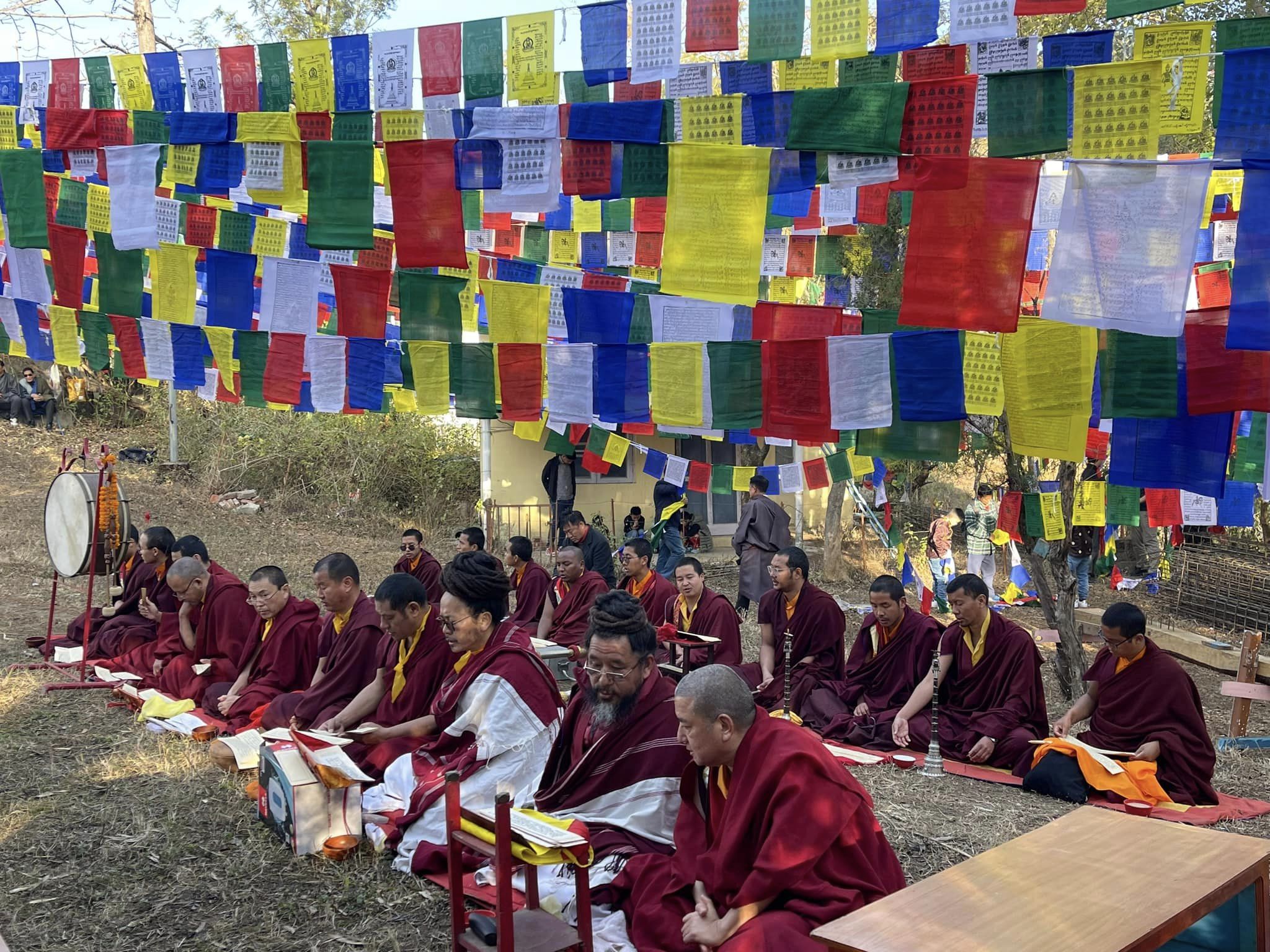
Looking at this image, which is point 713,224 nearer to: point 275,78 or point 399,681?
point 275,78

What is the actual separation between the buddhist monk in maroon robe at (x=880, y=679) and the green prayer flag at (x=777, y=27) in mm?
3992

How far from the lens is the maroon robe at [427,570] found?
959 centimetres

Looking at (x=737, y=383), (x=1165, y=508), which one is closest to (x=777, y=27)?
(x=737, y=383)

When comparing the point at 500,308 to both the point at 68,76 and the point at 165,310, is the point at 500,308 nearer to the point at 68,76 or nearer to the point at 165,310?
the point at 165,310

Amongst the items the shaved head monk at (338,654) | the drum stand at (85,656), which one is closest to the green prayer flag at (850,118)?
the shaved head monk at (338,654)

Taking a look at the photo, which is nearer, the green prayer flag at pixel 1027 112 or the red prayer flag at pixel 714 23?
the green prayer flag at pixel 1027 112

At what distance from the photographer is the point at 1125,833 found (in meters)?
3.34

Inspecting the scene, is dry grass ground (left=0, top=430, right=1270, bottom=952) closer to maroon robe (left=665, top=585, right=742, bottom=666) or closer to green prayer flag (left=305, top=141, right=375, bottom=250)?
maroon robe (left=665, top=585, right=742, bottom=666)

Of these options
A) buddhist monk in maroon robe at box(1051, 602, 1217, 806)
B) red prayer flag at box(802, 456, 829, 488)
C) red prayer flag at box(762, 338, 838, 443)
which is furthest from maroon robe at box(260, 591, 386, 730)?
red prayer flag at box(802, 456, 829, 488)

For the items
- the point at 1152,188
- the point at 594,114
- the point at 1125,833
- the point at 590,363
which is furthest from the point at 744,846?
the point at 590,363

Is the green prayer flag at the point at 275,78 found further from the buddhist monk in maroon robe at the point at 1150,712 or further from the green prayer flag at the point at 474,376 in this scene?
the buddhist monk in maroon robe at the point at 1150,712

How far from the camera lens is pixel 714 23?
16.7 feet

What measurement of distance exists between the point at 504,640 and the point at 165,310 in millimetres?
4167

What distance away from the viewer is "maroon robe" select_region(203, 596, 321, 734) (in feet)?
22.9
